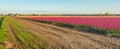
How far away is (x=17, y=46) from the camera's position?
17016 millimetres

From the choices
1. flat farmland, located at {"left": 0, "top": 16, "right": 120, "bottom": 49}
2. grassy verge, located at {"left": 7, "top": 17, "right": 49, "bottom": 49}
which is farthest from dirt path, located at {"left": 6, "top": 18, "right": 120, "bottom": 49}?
grassy verge, located at {"left": 7, "top": 17, "right": 49, "bottom": 49}

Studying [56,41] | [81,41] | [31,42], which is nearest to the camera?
[31,42]

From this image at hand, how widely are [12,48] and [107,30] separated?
1400cm

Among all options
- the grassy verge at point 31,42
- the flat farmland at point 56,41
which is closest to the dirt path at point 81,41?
the flat farmland at point 56,41

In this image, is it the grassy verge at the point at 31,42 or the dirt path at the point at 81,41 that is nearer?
the grassy verge at the point at 31,42

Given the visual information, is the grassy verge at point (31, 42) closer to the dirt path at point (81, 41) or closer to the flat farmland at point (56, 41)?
the flat farmland at point (56, 41)

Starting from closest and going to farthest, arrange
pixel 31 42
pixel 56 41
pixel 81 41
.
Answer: pixel 31 42 → pixel 56 41 → pixel 81 41

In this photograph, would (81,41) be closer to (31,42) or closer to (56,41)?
(56,41)

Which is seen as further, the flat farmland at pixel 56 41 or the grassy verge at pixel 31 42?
the flat farmland at pixel 56 41

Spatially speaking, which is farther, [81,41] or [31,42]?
[81,41]

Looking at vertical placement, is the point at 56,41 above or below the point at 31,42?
below

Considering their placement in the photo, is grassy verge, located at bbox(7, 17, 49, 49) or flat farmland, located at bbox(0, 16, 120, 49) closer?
grassy verge, located at bbox(7, 17, 49, 49)

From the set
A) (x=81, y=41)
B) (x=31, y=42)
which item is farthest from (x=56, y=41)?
(x=31, y=42)

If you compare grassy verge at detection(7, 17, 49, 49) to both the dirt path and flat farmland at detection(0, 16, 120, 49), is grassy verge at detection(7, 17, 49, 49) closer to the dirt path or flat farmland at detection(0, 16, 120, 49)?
A: flat farmland at detection(0, 16, 120, 49)
